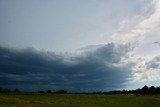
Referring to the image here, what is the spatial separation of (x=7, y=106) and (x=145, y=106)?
1599 inches

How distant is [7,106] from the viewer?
49000mm

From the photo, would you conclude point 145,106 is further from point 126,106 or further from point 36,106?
point 36,106

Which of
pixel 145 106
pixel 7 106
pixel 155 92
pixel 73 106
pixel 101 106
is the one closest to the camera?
pixel 7 106

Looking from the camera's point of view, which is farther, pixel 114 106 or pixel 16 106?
pixel 114 106

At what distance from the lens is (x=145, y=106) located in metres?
75.5

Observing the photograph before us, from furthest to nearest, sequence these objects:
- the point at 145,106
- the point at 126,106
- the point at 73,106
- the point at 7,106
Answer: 1. the point at 145,106
2. the point at 126,106
3. the point at 73,106
4. the point at 7,106

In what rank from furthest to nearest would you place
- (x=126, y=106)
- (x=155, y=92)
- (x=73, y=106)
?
1. (x=155, y=92)
2. (x=126, y=106)
3. (x=73, y=106)

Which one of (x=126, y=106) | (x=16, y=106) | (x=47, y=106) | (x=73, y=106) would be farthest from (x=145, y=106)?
(x=16, y=106)

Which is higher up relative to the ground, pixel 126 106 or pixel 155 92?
pixel 155 92

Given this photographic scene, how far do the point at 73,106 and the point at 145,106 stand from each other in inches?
1064

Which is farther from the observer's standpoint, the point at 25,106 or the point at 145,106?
the point at 145,106

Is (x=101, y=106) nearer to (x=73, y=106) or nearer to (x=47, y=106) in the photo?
(x=73, y=106)

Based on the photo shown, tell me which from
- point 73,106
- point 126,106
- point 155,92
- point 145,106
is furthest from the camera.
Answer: point 155,92

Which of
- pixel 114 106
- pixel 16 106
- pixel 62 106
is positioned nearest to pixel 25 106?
pixel 16 106
